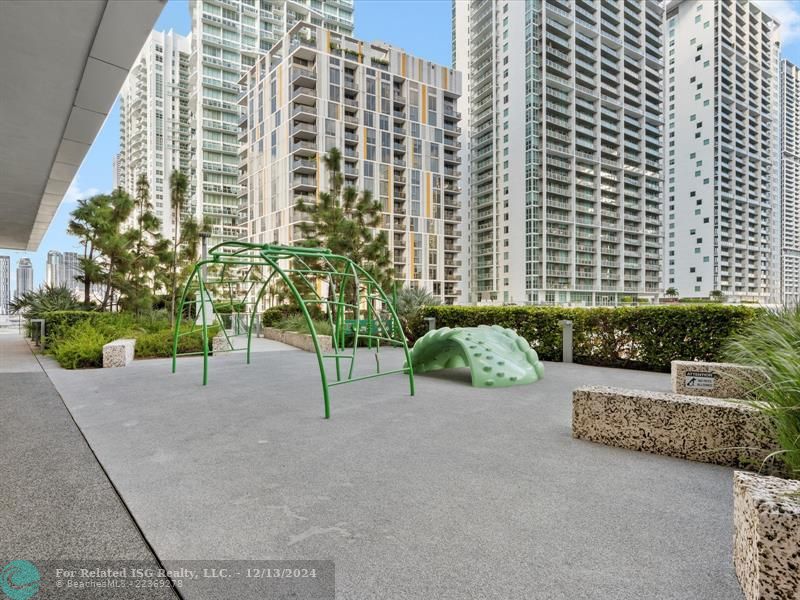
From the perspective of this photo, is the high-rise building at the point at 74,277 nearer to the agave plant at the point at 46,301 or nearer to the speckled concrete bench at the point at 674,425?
the agave plant at the point at 46,301

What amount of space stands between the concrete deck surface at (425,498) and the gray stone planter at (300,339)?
6391 millimetres

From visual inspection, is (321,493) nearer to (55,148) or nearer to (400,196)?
(55,148)

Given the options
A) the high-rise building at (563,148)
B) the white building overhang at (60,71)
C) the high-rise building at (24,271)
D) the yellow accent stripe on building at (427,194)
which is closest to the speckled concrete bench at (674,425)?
the white building overhang at (60,71)

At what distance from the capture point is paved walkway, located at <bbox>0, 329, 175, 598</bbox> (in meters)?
2.01

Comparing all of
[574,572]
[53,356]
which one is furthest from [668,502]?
[53,356]

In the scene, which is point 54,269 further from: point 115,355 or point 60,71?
point 60,71

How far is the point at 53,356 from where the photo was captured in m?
9.40

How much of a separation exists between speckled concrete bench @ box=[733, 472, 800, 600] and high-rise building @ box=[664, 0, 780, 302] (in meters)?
82.6

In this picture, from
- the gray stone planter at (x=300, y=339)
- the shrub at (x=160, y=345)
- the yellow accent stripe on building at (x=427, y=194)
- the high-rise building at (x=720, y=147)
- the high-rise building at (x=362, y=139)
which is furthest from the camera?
the high-rise building at (x=720, y=147)

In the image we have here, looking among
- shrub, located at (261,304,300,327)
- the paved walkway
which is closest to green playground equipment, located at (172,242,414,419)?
shrub, located at (261,304,300,327)

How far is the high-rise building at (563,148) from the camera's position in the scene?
5547cm

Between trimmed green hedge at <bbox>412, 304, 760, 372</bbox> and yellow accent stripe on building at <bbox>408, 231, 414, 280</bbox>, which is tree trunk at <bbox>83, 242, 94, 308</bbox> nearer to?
trimmed green hedge at <bbox>412, 304, 760, 372</bbox>

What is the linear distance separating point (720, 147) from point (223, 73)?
252 feet

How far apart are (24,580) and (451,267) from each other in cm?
5205
